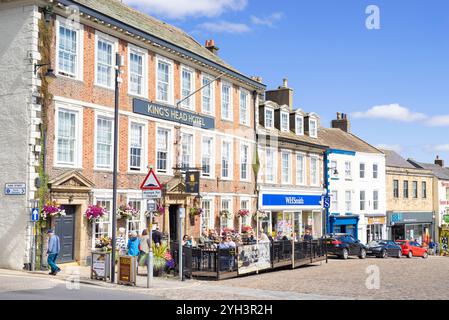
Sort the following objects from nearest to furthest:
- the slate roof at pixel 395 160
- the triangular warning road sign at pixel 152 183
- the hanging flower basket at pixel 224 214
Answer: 1. the triangular warning road sign at pixel 152 183
2. the hanging flower basket at pixel 224 214
3. the slate roof at pixel 395 160

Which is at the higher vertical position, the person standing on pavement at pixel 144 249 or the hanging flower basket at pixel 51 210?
the hanging flower basket at pixel 51 210

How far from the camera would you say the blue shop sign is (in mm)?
34300

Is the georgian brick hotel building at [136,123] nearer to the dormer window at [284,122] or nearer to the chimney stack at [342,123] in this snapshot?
the dormer window at [284,122]

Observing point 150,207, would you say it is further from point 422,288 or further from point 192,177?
point 422,288

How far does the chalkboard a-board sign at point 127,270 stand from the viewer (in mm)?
16516

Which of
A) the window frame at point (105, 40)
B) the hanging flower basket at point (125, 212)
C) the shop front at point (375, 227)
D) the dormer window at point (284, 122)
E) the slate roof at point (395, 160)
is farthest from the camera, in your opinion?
the slate roof at point (395, 160)

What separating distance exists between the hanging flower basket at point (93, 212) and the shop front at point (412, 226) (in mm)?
33639

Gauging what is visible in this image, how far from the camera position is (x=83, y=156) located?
21.0 metres

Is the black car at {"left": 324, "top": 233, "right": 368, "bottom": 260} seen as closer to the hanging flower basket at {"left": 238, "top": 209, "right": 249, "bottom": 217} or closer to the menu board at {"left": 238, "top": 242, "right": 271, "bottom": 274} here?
the hanging flower basket at {"left": 238, "top": 209, "right": 249, "bottom": 217}

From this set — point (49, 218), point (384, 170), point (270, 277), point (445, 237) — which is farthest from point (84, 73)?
point (445, 237)

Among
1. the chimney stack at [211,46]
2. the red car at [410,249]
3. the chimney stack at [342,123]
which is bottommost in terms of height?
the red car at [410,249]

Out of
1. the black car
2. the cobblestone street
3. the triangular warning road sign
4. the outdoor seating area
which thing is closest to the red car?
the black car

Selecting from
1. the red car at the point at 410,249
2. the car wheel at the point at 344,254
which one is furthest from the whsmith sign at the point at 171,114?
the red car at the point at 410,249

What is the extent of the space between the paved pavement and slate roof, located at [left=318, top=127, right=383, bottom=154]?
73.6 feet
